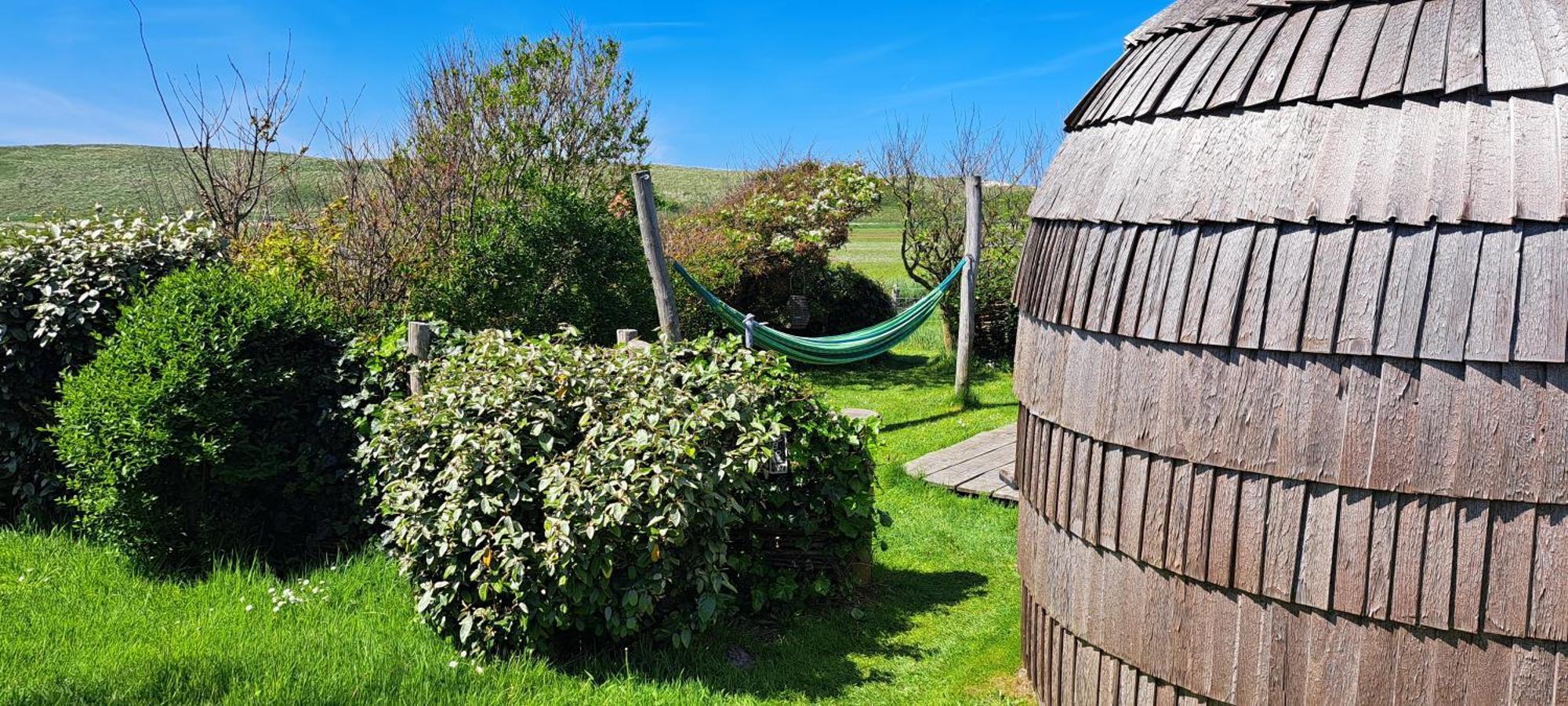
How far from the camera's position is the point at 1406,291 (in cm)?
207

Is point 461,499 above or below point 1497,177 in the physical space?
below

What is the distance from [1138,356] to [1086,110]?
0.91 meters

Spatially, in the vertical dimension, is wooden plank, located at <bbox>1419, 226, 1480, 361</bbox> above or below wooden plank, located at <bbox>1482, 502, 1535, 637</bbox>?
above

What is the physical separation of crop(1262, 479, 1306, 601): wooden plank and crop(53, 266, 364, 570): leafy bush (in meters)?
3.89

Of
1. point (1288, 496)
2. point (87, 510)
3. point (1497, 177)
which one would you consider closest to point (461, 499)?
point (87, 510)

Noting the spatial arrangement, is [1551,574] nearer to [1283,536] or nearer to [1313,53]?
[1283,536]

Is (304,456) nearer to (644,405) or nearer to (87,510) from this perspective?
(87,510)

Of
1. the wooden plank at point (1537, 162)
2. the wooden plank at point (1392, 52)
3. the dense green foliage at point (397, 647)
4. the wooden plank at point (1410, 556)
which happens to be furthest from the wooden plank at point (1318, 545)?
the dense green foliage at point (397, 647)

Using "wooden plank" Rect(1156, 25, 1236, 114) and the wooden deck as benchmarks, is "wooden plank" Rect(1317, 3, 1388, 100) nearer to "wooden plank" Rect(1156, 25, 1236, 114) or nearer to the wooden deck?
"wooden plank" Rect(1156, 25, 1236, 114)

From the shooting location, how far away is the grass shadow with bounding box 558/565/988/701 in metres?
3.57

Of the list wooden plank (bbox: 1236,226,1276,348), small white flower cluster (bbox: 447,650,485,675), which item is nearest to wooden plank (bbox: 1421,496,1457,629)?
wooden plank (bbox: 1236,226,1276,348)

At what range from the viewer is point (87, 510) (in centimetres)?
460

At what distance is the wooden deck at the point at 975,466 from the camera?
5948mm

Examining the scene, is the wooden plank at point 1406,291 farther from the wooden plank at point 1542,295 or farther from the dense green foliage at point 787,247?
the dense green foliage at point 787,247
